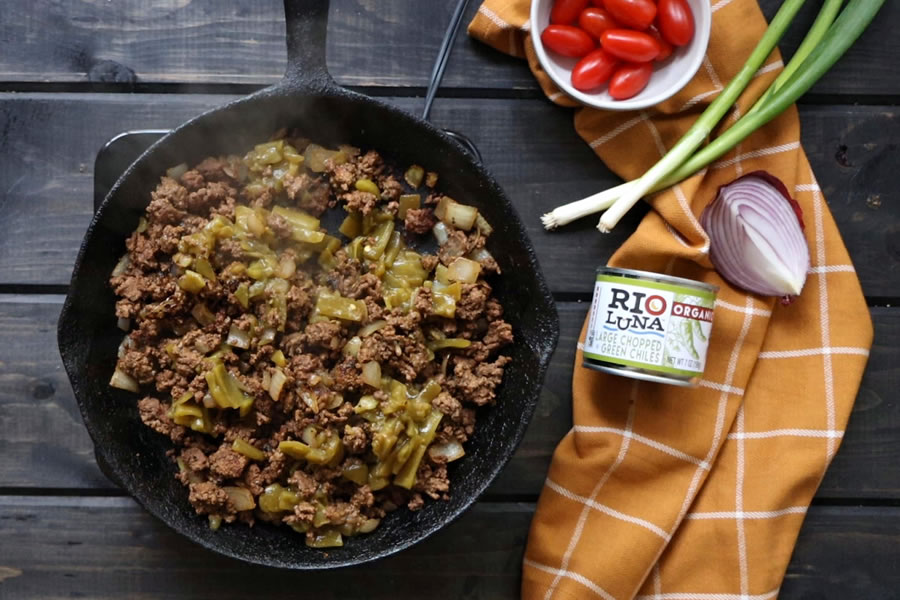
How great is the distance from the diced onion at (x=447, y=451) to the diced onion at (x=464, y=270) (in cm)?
37

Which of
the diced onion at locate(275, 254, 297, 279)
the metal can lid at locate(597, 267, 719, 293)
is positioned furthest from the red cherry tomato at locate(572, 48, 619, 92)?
the diced onion at locate(275, 254, 297, 279)

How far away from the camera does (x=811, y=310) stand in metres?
1.94

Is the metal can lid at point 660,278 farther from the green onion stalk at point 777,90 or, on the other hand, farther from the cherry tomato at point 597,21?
the cherry tomato at point 597,21

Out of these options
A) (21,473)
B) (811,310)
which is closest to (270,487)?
(21,473)

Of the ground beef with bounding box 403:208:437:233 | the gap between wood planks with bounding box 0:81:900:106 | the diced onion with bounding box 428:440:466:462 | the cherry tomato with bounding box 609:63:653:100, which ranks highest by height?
the cherry tomato with bounding box 609:63:653:100

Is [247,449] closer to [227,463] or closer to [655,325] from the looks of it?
[227,463]

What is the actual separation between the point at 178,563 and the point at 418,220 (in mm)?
1015

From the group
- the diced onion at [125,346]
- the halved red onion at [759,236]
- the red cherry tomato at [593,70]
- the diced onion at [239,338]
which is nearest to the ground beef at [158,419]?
the diced onion at [125,346]

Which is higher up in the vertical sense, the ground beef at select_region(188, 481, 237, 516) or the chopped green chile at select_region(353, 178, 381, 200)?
the chopped green chile at select_region(353, 178, 381, 200)

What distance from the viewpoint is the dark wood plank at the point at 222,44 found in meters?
1.94

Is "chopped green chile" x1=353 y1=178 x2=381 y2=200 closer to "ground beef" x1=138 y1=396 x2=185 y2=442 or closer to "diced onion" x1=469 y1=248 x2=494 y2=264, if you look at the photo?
"diced onion" x1=469 y1=248 x2=494 y2=264

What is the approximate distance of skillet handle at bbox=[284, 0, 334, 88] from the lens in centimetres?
163

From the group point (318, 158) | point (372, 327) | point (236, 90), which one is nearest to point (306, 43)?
point (318, 158)

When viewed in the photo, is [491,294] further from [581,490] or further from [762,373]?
[762,373]
